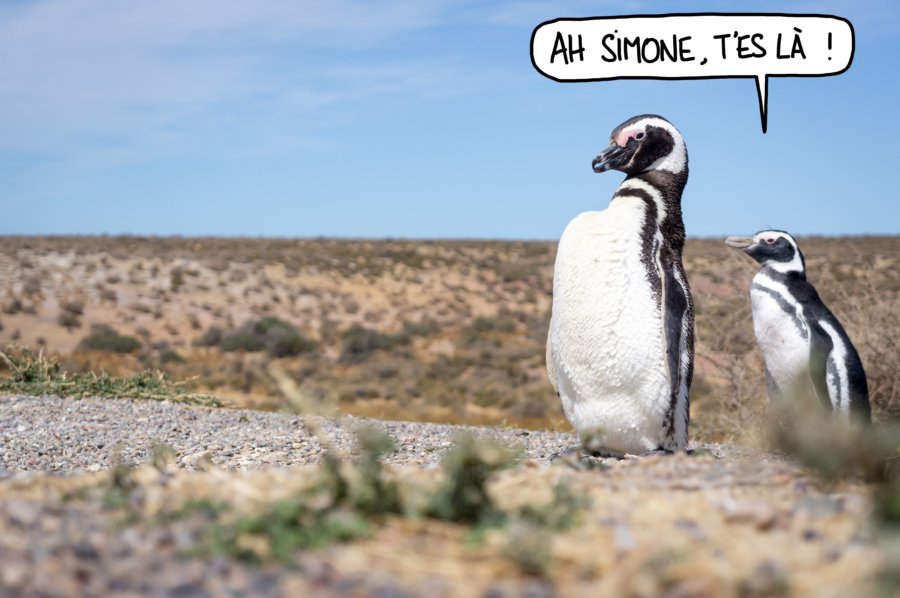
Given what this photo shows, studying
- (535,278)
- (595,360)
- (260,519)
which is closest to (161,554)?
(260,519)

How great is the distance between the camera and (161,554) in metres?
2.67

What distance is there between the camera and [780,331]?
7012mm

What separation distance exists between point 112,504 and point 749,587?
200 cm

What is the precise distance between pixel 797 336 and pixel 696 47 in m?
3.13

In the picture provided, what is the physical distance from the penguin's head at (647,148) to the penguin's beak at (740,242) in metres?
1.57

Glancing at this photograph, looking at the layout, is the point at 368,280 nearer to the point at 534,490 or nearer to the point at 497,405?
the point at 497,405

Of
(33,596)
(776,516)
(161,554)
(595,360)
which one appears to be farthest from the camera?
(595,360)

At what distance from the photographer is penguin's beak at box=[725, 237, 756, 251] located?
24.5 ft

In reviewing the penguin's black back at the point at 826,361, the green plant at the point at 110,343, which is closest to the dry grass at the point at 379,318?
the green plant at the point at 110,343

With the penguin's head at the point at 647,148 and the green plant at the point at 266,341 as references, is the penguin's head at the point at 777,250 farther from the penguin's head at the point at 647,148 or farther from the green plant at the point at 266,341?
the green plant at the point at 266,341

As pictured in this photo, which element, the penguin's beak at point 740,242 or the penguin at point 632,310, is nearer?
the penguin at point 632,310

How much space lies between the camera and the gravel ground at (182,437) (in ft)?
24.0

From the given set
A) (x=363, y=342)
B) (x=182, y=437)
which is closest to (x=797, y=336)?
(x=182, y=437)

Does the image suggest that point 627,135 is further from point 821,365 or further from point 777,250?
point 821,365
